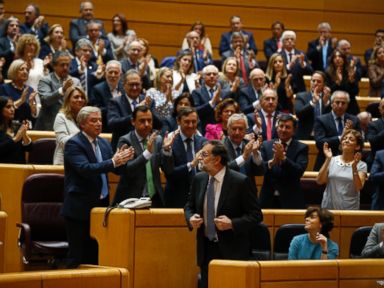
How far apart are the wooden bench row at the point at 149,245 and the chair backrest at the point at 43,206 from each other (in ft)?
1.68

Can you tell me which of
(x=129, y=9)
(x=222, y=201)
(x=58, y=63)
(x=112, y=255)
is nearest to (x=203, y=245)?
(x=222, y=201)

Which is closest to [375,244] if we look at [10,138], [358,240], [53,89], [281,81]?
[358,240]

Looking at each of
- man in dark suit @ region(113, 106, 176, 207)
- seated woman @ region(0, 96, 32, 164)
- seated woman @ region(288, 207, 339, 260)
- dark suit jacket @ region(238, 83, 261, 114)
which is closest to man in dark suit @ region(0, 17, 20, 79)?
dark suit jacket @ region(238, 83, 261, 114)

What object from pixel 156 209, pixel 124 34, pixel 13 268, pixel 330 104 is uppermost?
pixel 124 34

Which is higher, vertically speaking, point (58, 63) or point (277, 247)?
point (58, 63)

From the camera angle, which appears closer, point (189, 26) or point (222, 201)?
point (222, 201)

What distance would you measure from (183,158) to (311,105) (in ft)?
7.89

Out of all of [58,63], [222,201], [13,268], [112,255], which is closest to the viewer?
[222,201]

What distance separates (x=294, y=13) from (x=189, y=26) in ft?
4.67

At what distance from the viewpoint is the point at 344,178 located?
7.18 metres

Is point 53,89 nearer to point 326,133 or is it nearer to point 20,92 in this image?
point 20,92

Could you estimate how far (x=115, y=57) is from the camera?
414 inches

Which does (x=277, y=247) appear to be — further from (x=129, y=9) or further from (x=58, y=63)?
(x=129, y=9)

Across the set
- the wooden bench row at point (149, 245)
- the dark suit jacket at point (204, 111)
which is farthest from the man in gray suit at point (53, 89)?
the wooden bench row at point (149, 245)
